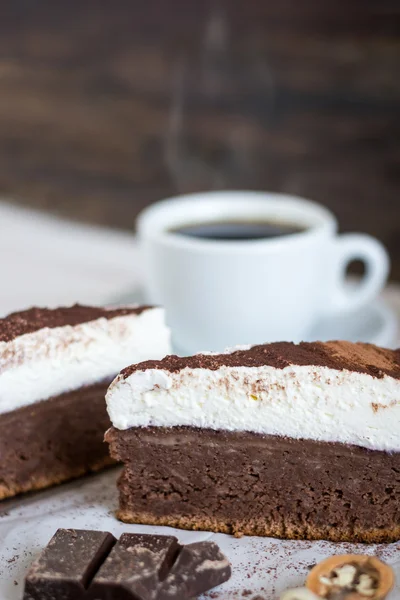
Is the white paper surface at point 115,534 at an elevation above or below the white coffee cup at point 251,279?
below

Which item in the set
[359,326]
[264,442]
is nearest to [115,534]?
[264,442]

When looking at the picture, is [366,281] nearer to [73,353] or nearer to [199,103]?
[73,353]

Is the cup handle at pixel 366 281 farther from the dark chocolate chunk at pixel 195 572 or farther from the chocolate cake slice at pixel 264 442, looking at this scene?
the dark chocolate chunk at pixel 195 572

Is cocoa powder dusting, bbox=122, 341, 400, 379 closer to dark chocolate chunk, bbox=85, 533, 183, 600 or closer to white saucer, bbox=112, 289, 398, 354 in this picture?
dark chocolate chunk, bbox=85, 533, 183, 600

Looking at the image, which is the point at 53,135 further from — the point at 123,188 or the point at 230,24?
the point at 230,24

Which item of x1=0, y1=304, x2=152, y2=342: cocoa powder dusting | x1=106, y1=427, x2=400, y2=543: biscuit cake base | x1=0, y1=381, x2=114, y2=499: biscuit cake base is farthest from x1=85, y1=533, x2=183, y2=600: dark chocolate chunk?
x1=0, y1=304, x2=152, y2=342: cocoa powder dusting

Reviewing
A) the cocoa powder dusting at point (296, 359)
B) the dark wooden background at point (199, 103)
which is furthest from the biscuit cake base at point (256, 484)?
the dark wooden background at point (199, 103)
